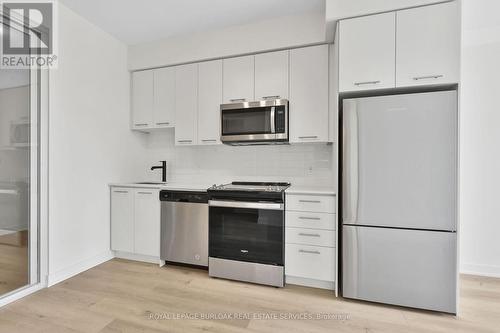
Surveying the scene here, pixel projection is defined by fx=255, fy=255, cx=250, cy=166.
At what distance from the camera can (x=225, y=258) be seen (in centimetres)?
257

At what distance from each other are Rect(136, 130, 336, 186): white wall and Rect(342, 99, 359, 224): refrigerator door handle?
1.77ft

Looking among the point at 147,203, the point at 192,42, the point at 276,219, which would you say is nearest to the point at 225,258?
the point at 276,219

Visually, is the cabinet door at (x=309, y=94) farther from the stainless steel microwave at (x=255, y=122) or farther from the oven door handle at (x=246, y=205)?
the oven door handle at (x=246, y=205)

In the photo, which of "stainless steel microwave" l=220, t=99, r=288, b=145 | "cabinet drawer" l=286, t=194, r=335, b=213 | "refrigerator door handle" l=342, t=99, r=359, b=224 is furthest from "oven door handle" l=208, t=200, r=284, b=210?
"stainless steel microwave" l=220, t=99, r=288, b=145

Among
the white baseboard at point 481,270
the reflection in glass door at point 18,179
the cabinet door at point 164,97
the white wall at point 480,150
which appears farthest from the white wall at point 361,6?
the reflection in glass door at point 18,179

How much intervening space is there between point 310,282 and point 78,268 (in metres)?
2.36

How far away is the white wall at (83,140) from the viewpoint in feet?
8.00

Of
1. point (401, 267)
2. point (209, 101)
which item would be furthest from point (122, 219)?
point (401, 267)

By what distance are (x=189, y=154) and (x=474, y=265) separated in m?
3.46

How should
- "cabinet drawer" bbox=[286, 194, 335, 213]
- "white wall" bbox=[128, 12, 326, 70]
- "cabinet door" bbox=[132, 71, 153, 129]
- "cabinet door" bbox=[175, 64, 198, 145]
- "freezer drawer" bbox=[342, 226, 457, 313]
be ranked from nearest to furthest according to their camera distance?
"freezer drawer" bbox=[342, 226, 457, 313] < "cabinet drawer" bbox=[286, 194, 335, 213] < "white wall" bbox=[128, 12, 326, 70] < "cabinet door" bbox=[175, 64, 198, 145] < "cabinet door" bbox=[132, 71, 153, 129]

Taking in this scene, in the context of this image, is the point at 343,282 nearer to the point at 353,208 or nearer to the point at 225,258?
the point at 353,208

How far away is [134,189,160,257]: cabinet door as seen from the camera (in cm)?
287

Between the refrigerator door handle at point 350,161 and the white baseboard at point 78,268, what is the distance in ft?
8.80

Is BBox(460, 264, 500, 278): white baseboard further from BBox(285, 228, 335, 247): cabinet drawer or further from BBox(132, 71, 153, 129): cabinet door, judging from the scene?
BBox(132, 71, 153, 129): cabinet door
